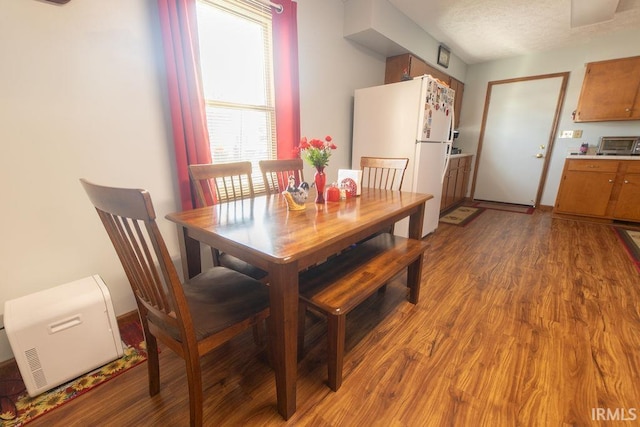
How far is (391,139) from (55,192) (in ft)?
8.80

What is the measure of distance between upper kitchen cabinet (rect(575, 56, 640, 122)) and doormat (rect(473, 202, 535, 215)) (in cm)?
145

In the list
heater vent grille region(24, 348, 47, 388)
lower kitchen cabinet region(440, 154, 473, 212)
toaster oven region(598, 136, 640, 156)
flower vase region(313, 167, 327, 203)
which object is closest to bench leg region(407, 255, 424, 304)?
flower vase region(313, 167, 327, 203)

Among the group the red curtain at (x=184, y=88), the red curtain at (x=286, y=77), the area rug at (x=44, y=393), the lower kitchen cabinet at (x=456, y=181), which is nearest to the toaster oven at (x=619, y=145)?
the lower kitchen cabinet at (x=456, y=181)

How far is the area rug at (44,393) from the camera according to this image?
3.75 feet

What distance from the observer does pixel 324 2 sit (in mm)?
2539

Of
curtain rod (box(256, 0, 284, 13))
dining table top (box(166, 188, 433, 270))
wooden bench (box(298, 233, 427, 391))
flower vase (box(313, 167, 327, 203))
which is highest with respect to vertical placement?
curtain rod (box(256, 0, 284, 13))

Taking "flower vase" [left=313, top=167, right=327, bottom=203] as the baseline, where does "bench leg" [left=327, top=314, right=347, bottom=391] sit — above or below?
below

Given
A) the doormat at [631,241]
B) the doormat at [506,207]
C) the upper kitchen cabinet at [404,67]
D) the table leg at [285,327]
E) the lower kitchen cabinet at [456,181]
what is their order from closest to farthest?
the table leg at [285,327]
the doormat at [631,241]
the upper kitchen cabinet at [404,67]
the lower kitchen cabinet at [456,181]
the doormat at [506,207]

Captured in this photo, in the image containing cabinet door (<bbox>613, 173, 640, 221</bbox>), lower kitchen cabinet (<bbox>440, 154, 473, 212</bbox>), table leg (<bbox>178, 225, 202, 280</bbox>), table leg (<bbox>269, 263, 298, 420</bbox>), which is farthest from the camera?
lower kitchen cabinet (<bbox>440, 154, 473, 212</bbox>)

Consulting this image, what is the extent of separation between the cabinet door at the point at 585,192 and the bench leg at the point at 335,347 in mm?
4336

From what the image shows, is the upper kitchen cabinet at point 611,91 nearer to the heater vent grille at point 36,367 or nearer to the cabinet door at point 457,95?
the cabinet door at point 457,95

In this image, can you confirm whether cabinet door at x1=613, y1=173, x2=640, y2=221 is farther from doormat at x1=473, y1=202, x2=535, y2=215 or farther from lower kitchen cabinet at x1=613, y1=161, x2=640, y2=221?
doormat at x1=473, y1=202, x2=535, y2=215

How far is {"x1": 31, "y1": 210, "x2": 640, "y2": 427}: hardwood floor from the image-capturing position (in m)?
1.14

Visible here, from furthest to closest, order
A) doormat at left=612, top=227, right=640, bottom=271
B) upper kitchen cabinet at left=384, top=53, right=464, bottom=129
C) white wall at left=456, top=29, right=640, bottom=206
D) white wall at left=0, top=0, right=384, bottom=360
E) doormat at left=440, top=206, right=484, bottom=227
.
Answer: doormat at left=440, top=206, right=484, bottom=227, white wall at left=456, top=29, right=640, bottom=206, upper kitchen cabinet at left=384, top=53, right=464, bottom=129, doormat at left=612, top=227, right=640, bottom=271, white wall at left=0, top=0, right=384, bottom=360
